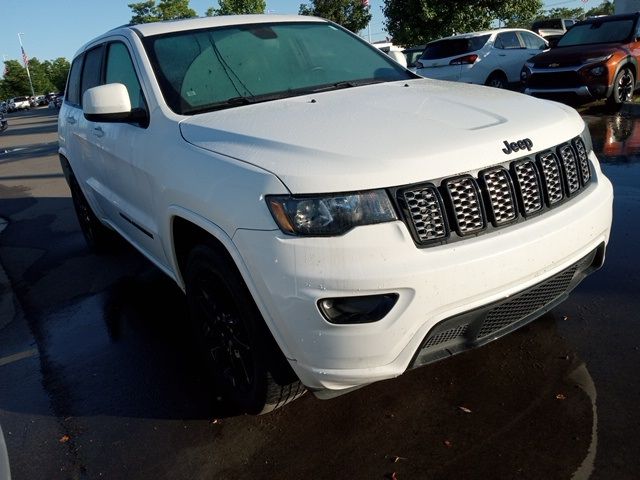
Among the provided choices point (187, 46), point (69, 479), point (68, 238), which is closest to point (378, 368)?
point (69, 479)

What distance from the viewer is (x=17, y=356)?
3830 mm

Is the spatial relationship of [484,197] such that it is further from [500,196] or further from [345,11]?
[345,11]

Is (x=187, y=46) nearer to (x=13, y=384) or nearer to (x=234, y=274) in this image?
(x=234, y=274)

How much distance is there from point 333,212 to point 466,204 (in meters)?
0.52

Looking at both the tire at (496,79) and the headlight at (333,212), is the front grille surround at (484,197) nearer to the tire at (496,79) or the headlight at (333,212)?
the headlight at (333,212)

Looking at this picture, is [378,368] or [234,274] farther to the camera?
[234,274]

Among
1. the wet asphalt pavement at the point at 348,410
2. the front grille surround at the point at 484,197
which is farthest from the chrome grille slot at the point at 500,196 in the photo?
the wet asphalt pavement at the point at 348,410

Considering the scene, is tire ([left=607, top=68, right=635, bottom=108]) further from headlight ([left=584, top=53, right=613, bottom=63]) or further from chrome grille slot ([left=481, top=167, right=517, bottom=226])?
chrome grille slot ([left=481, top=167, right=517, bottom=226])

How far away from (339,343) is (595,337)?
175 cm

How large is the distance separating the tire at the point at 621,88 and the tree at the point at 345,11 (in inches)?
1018

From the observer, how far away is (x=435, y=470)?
233 cm

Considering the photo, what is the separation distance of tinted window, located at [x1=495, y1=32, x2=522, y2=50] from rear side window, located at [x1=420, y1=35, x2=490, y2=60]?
0.36m

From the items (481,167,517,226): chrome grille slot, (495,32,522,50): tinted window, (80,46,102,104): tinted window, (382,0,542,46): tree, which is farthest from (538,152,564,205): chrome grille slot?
(382,0,542,46): tree

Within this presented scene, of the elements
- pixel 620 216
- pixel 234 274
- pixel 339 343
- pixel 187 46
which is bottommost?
pixel 620 216
